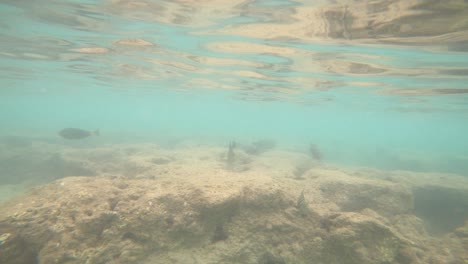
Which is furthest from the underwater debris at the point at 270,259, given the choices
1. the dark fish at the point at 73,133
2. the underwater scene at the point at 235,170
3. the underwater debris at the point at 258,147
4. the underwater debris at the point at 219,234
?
the underwater debris at the point at 258,147

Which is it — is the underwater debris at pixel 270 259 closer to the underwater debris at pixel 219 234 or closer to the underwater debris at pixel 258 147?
the underwater debris at pixel 219 234

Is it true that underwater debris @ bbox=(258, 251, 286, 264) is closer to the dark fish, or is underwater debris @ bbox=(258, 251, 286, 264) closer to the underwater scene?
the underwater scene

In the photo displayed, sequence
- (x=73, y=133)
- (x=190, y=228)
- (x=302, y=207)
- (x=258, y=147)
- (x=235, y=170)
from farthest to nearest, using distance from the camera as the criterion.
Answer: (x=258, y=147)
(x=73, y=133)
(x=235, y=170)
(x=302, y=207)
(x=190, y=228)

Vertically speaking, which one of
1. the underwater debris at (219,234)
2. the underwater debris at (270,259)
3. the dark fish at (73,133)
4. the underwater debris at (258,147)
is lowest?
the underwater debris at (258,147)

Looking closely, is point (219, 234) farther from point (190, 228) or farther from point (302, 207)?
point (302, 207)

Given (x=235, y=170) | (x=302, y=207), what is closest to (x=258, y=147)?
(x=235, y=170)

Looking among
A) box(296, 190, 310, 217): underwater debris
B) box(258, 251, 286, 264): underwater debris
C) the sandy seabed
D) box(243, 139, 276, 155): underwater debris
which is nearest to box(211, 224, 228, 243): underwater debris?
the sandy seabed

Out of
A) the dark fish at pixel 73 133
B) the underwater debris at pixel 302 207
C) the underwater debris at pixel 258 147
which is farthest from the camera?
the underwater debris at pixel 258 147

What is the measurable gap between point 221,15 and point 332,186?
8394 millimetres

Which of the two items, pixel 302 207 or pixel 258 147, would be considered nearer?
pixel 302 207

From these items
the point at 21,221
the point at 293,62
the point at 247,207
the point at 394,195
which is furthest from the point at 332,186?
the point at 293,62

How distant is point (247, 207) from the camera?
4.86 m

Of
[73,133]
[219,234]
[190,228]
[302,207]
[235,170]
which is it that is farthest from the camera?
[73,133]

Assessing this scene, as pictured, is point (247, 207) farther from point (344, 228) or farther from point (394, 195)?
point (394, 195)
